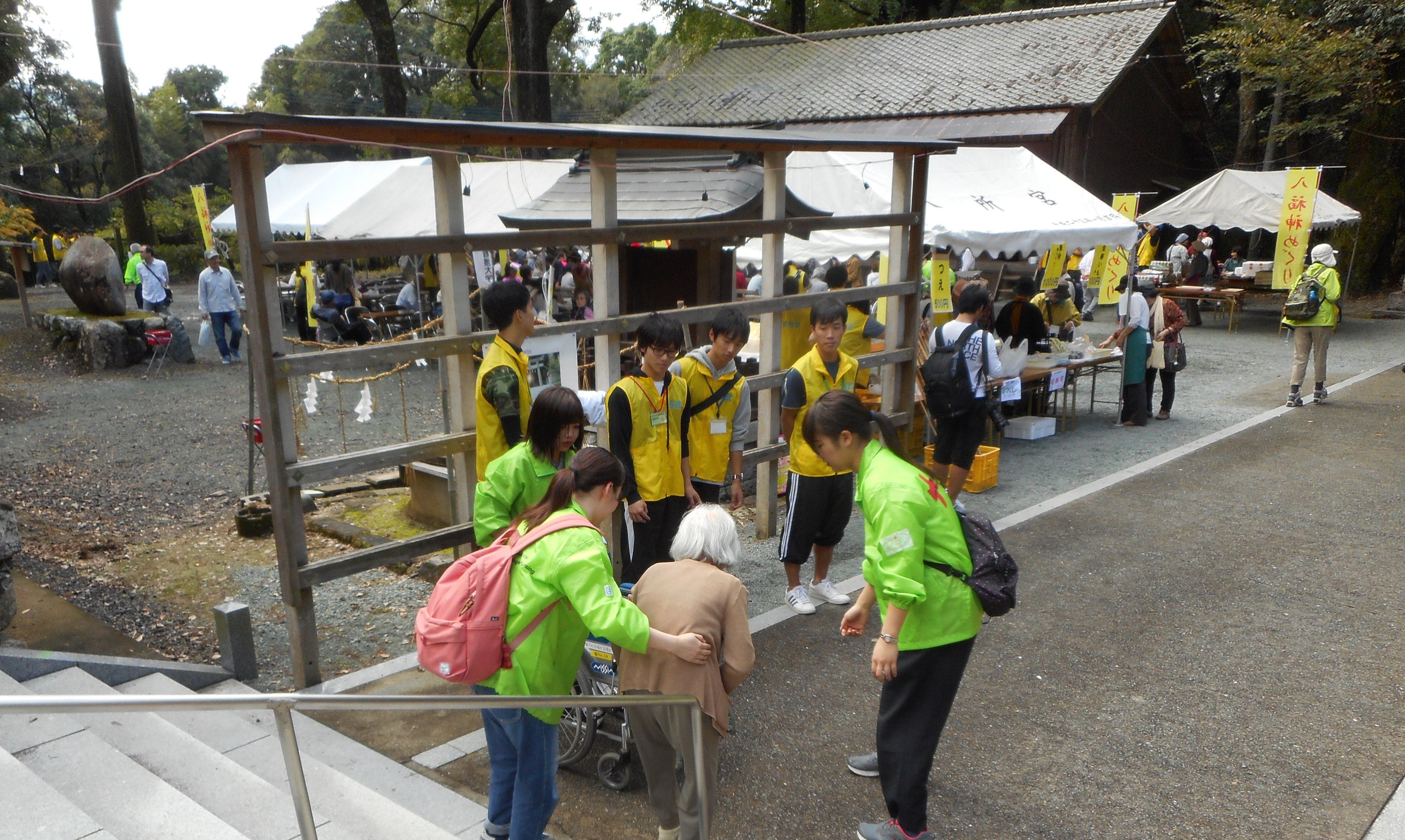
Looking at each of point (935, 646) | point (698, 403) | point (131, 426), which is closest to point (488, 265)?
point (131, 426)

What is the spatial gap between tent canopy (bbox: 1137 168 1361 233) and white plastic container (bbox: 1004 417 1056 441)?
371 inches

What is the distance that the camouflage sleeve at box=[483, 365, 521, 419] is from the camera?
429 cm

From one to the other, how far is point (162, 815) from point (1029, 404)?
30.5 feet

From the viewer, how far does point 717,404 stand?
17.1 ft

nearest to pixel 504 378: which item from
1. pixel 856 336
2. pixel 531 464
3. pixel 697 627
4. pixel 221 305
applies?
pixel 531 464

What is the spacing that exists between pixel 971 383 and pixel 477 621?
4.66 m

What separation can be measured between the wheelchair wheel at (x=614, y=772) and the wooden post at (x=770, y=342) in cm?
312

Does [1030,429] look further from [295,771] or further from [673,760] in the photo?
[295,771]

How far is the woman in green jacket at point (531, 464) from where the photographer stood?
12.1 feet

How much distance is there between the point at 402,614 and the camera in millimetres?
5855

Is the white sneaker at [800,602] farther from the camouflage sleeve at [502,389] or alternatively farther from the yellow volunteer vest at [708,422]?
the camouflage sleeve at [502,389]

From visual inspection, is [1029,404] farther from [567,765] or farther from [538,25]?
[538,25]

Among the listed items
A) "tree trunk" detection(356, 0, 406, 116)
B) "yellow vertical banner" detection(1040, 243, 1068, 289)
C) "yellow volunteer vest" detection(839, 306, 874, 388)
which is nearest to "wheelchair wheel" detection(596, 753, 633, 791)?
"yellow volunteer vest" detection(839, 306, 874, 388)

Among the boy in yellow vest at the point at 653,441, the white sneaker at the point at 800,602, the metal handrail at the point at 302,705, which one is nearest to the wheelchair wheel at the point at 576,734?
the metal handrail at the point at 302,705
